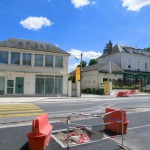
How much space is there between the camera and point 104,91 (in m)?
38.8

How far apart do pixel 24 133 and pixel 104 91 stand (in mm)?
30801

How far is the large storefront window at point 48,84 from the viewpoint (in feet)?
106

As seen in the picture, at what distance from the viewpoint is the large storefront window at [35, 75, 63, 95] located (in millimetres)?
32250

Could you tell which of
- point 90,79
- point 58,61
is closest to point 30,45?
point 58,61

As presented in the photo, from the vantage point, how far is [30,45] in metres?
32.8

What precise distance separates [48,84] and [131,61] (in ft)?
85.2

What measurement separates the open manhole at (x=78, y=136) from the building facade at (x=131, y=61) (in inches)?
1549

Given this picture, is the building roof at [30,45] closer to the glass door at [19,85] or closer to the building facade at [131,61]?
the glass door at [19,85]

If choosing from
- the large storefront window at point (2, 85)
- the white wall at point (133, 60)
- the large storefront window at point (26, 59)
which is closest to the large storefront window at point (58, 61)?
the large storefront window at point (26, 59)

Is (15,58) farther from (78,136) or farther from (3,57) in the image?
(78,136)

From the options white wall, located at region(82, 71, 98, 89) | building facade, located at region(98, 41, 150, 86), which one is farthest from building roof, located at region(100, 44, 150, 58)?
white wall, located at region(82, 71, 98, 89)

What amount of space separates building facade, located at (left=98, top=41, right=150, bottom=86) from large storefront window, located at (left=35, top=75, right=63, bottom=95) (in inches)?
716

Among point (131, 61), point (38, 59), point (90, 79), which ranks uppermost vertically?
point (131, 61)

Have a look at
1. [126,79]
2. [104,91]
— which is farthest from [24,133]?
[126,79]
